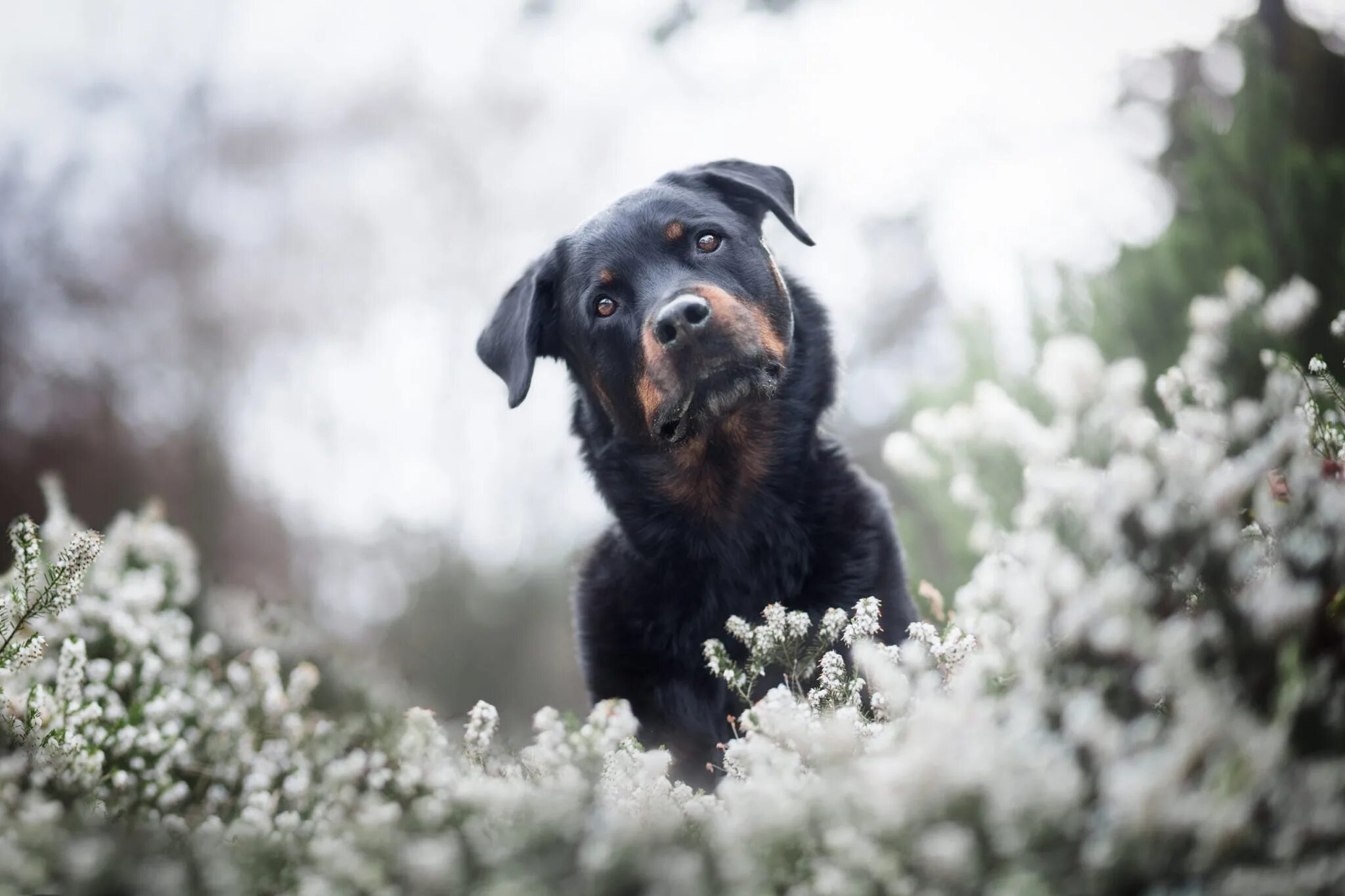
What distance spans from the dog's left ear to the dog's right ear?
1.99ft

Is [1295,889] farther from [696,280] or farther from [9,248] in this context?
[9,248]

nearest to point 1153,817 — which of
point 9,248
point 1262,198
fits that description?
point 1262,198

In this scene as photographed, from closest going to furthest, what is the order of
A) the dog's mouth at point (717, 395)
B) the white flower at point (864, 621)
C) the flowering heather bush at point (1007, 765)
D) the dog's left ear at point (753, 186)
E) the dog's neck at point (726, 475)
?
the flowering heather bush at point (1007, 765), the white flower at point (864, 621), the dog's mouth at point (717, 395), the dog's neck at point (726, 475), the dog's left ear at point (753, 186)

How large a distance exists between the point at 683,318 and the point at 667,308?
0.22 ft

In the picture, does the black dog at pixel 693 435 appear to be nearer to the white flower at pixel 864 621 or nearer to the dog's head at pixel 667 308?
the dog's head at pixel 667 308

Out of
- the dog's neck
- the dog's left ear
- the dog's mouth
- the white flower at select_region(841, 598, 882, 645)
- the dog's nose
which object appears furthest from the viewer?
the dog's left ear

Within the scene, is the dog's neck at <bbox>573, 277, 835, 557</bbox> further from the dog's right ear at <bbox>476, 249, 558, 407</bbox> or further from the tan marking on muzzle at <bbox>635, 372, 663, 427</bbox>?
the dog's right ear at <bbox>476, 249, 558, 407</bbox>

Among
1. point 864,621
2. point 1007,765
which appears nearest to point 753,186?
point 864,621

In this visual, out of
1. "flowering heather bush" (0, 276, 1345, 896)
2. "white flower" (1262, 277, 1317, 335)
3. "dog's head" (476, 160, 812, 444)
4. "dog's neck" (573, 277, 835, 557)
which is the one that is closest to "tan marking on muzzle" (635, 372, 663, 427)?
"dog's head" (476, 160, 812, 444)

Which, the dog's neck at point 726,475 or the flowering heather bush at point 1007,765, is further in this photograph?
the dog's neck at point 726,475

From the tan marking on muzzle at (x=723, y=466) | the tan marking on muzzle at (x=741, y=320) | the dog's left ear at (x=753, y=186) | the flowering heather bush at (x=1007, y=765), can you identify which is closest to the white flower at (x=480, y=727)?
the flowering heather bush at (x=1007, y=765)

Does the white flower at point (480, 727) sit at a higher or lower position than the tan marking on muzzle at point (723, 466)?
lower

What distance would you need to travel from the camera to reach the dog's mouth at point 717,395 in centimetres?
292

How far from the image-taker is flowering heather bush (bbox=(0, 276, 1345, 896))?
3.49 ft
